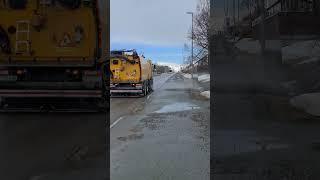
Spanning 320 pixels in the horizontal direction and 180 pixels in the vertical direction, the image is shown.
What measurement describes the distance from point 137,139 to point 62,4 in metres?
6.10

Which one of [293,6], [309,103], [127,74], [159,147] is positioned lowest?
[159,147]

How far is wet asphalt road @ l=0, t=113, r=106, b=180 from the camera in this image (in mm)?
8471

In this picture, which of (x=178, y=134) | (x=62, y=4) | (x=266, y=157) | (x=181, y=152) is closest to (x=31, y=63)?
(x=62, y=4)

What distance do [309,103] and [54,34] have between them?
325 inches

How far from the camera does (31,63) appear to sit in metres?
17.1

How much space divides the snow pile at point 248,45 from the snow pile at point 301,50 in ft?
11.2

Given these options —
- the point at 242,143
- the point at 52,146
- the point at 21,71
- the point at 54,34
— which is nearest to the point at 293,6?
the point at 54,34

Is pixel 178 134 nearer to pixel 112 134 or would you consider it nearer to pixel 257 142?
pixel 112 134

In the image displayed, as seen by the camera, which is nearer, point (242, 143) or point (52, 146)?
point (52, 146)

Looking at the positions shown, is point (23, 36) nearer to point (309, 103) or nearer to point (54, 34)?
point (54, 34)

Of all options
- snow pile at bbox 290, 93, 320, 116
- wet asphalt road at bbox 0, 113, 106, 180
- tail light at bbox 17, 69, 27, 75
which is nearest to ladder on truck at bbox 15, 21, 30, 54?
tail light at bbox 17, 69, 27, 75

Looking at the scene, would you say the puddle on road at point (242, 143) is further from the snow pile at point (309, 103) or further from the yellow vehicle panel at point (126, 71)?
the yellow vehicle panel at point (126, 71)

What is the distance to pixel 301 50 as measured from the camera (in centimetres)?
2508

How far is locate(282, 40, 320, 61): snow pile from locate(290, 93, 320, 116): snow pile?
4.83 m
